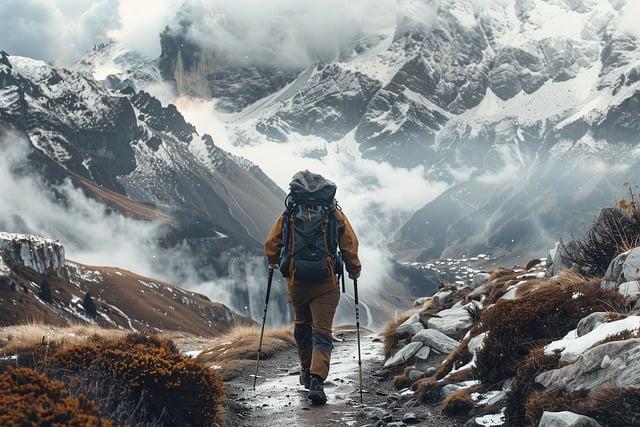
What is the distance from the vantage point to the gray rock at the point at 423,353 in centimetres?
1581

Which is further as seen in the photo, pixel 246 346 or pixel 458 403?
pixel 246 346

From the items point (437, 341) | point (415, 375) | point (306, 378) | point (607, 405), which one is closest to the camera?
point (607, 405)

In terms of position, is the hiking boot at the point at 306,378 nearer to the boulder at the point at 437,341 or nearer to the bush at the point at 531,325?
the boulder at the point at 437,341

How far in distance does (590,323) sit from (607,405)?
9.71 feet

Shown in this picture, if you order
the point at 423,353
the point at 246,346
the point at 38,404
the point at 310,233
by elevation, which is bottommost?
the point at 246,346

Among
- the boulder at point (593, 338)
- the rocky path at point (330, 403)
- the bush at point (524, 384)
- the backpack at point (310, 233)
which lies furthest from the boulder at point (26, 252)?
the boulder at point (593, 338)

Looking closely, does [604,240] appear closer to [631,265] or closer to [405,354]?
[631,265]

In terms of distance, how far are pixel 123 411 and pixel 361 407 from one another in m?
5.70

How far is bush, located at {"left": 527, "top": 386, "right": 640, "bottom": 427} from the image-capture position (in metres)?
6.84

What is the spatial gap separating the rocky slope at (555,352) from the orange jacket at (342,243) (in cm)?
252

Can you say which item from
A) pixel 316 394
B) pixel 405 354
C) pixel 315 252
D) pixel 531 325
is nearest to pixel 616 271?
pixel 531 325

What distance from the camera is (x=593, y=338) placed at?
902 centimetres

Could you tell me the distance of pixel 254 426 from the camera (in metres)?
11.2

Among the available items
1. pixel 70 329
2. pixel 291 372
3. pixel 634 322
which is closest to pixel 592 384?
pixel 634 322
